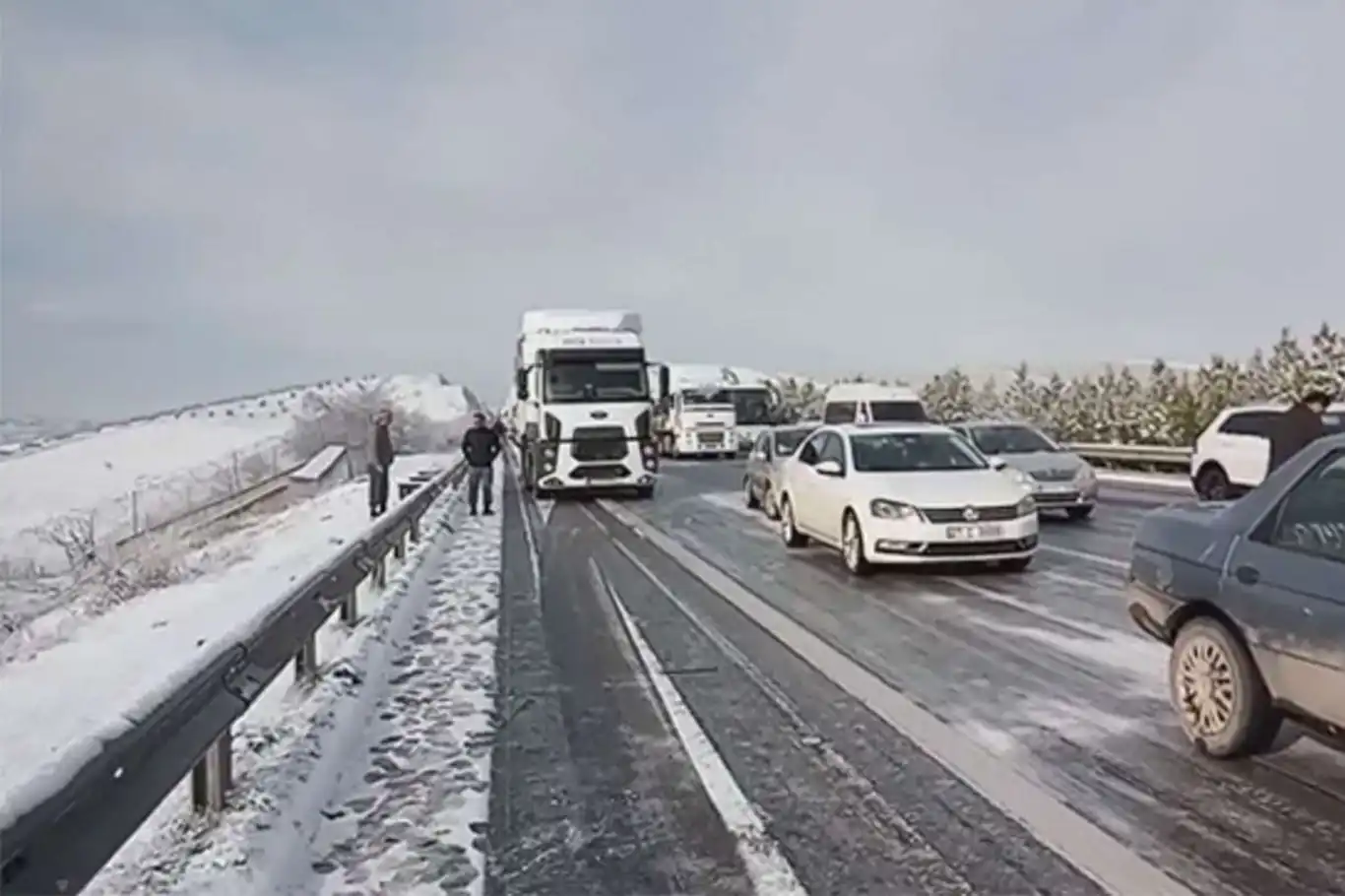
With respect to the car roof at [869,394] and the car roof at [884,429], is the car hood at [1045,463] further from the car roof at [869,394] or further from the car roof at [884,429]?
the car roof at [869,394]

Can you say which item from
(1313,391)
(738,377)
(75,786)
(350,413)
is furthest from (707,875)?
(350,413)

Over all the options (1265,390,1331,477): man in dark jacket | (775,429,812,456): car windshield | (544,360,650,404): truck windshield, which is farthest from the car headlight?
(544,360,650,404): truck windshield

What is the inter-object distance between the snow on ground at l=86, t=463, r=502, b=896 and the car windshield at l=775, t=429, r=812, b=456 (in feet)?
45.2

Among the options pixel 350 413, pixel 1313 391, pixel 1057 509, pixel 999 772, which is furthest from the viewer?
pixel 350 413

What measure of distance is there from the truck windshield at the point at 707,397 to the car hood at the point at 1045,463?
1110 inches

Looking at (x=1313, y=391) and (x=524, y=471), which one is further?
(x=524, y=471)

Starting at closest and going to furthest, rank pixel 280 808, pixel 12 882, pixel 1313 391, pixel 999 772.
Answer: pixel 12 882 < pixel 280 808 < pixel 999 772 < pixel 1313 391

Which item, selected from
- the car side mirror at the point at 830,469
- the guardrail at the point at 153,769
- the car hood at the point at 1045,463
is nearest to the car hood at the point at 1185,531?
the guardrail at the point at 153,769

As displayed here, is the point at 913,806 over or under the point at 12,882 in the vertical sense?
under

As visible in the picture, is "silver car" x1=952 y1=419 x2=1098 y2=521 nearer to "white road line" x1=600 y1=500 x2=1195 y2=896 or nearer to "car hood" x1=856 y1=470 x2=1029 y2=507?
"car hood" x1=856 y1=470 x2=1029 y2=507

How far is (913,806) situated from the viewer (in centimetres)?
484

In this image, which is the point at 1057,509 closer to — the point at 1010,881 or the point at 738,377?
the point at 1010,881

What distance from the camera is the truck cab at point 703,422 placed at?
4609 cm

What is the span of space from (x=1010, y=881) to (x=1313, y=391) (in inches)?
388
